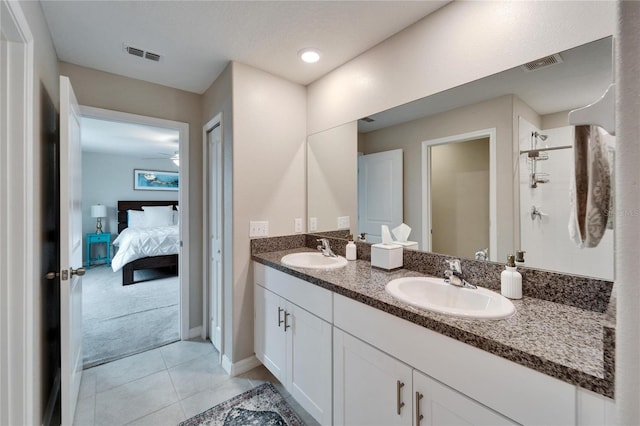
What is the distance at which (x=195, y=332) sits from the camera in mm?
2703

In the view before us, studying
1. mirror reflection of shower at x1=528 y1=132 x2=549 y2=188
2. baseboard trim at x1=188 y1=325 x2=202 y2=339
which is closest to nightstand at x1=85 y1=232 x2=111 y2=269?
baseboard trim at x1=188 y1=325 x2=202 y2=339

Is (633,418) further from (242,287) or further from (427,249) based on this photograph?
(242,287)

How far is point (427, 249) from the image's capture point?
1.62 metres

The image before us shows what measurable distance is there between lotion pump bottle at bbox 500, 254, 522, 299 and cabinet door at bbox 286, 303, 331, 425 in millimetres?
831

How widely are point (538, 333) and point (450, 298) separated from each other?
467 millimetres

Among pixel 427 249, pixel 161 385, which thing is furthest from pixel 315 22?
pixel 161 385

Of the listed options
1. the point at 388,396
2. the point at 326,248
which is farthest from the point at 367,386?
the point at 326,248

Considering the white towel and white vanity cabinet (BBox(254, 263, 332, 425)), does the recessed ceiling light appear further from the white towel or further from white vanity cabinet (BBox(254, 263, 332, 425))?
the white towel

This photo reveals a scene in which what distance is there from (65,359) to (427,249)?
206 centimetres

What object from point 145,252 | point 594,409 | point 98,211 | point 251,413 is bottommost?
point 251,413

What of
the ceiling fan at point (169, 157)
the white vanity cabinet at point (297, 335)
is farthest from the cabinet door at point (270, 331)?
the ceiling fan at point (169, 157)

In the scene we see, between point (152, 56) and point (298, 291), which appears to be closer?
point (298, 291)

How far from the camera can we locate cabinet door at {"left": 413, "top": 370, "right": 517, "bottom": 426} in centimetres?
86

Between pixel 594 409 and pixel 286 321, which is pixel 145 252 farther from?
pixel 594 409
